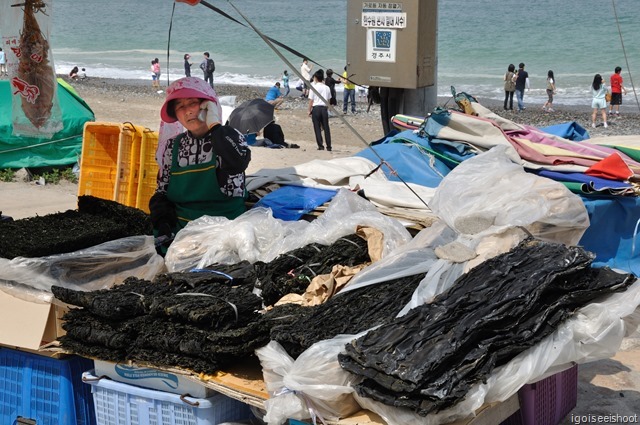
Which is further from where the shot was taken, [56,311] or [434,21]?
[434,21]

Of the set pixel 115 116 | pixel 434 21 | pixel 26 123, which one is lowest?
pixel 115 116

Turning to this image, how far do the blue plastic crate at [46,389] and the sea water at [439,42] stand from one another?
81.2 feet

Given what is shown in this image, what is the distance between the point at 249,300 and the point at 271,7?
6876cm

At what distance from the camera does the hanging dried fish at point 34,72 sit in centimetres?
533

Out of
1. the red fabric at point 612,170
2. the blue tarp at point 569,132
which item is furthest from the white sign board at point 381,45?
the red fabric at point 612,170

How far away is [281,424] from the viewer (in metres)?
3.38

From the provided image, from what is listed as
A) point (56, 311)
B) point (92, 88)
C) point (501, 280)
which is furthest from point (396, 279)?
point (92, 88)

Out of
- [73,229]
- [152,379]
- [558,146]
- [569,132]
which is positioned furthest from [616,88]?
[152,379]

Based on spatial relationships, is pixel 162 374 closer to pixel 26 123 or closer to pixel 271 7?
pixel 26 123

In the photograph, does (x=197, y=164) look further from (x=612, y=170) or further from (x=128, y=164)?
(x=612, y=170)

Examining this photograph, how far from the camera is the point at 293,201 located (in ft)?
19.9

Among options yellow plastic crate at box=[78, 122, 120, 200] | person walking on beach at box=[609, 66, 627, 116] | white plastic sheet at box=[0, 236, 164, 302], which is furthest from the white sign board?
person walking on beach at box=[609, 66, 627, 116]

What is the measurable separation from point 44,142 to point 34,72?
635cm

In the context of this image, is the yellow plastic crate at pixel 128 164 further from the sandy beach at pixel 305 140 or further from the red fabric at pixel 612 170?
the red fabric at pixel 612 170
